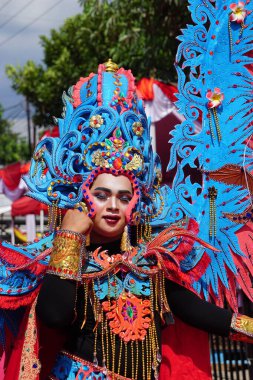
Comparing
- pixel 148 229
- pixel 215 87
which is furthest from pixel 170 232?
pixel 215 87

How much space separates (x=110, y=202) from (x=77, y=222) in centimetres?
17

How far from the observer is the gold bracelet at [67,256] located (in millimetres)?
2562

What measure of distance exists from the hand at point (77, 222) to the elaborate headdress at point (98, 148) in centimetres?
5

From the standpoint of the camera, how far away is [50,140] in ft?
9.70

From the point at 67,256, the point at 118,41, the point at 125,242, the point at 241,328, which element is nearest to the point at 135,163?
the point at 125,242

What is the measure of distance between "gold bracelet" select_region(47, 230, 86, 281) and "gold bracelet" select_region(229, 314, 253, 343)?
0.70 m

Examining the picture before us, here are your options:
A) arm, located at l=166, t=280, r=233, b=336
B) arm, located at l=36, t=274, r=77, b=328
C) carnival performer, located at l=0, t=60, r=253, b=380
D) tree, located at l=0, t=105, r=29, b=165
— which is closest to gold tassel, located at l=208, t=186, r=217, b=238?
carnival performer, located at l=0, t=60, r=253, b=380

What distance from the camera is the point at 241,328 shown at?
2.79m

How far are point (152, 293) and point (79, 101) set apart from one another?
2.98 feet

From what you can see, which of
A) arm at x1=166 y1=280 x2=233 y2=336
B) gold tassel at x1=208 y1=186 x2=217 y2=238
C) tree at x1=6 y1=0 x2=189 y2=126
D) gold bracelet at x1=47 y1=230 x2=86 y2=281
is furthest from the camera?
tree at x1=6 y1=0 x2=189 y2=126

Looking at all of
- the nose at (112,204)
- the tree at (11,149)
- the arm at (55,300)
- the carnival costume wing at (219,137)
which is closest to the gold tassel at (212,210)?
the carnival costume wing at (219,137)

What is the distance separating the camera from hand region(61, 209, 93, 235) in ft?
8.68

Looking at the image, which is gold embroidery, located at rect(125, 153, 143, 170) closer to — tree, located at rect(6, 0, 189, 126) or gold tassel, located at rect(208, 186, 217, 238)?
gold tassel, located at rect(208, 186, 217, 238)

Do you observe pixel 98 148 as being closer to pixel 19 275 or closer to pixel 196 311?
pixel 19 275
